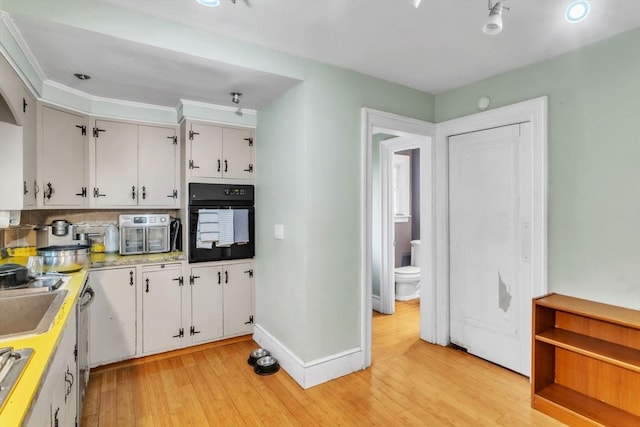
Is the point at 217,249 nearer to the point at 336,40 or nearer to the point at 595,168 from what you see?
the point at 336,40

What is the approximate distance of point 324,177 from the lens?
2609 millimetres

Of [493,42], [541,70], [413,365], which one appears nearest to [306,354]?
[413,365]

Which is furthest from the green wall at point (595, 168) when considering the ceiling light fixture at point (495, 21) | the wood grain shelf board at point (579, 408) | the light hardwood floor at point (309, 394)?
the ceiling light fixture at point (495, 21)

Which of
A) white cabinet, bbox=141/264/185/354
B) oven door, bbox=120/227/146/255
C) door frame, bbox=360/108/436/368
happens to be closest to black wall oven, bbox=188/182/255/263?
white cabinet, bbox=141/264/185/354

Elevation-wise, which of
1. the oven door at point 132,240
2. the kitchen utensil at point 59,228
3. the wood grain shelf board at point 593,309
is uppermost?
the kitchen utensil at point 59,228

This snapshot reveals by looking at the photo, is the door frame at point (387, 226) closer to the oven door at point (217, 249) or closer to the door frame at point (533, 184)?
the door frame at point (533, 184)

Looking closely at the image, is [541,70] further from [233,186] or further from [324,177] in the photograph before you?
[233,186]

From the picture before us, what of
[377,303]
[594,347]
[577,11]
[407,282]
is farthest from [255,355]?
[577,11]

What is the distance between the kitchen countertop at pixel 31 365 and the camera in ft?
2.61

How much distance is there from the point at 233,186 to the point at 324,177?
1.15 m

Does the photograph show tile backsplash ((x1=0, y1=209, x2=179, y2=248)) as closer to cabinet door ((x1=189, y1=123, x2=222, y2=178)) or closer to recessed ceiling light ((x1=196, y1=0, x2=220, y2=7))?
cabinet door ((x1=189, y1=123, x2=222, y2=178))

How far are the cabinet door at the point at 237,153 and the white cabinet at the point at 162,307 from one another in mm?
1047

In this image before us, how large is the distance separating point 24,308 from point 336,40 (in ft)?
7.84

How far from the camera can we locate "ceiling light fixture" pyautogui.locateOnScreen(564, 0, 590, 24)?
6.06 ft
